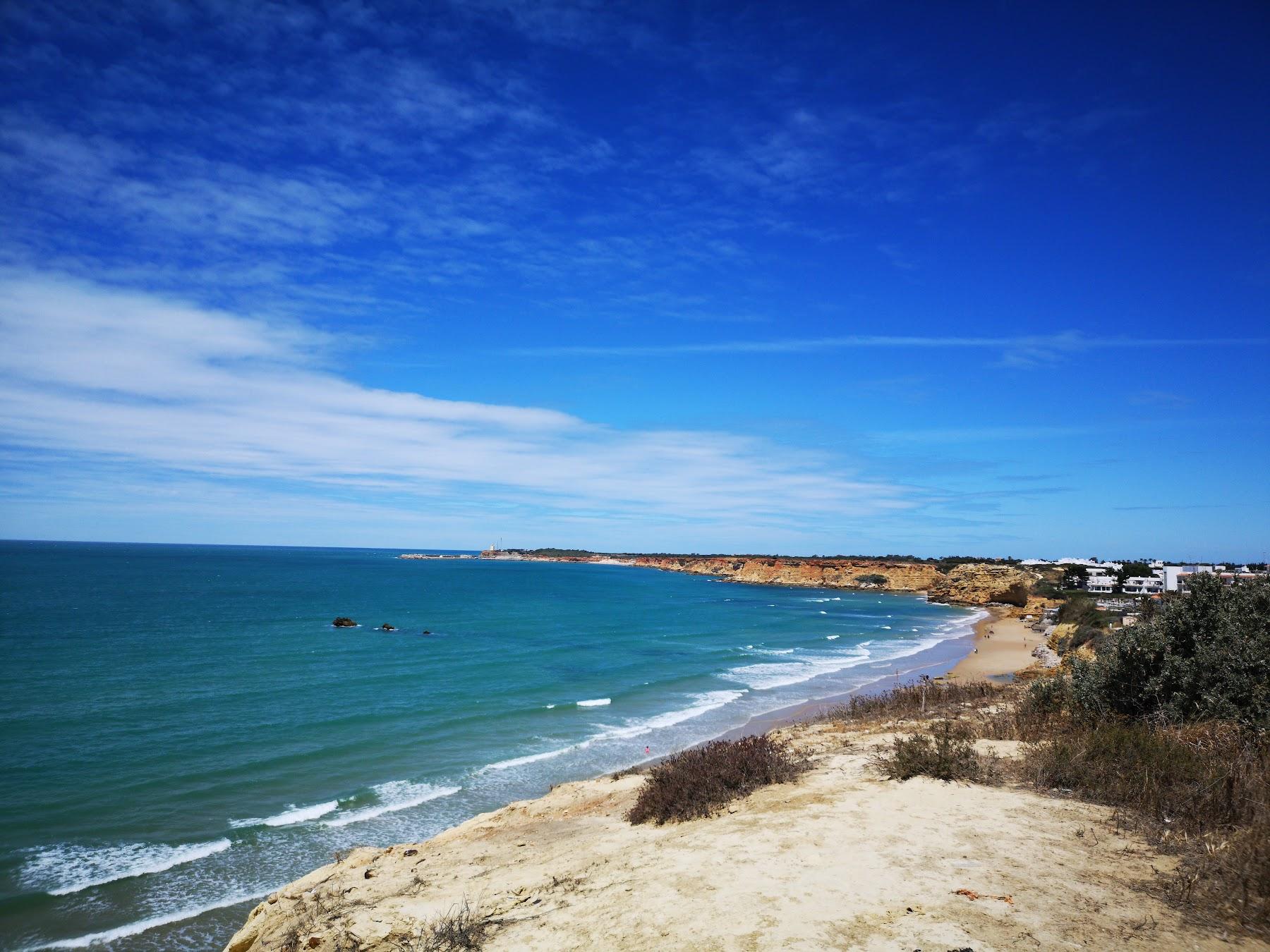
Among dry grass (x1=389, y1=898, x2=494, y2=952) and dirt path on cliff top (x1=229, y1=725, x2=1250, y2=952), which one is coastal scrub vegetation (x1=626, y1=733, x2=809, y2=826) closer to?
dirt path on cliff top (x1=229, y1=725, x2=1250, y2=952)

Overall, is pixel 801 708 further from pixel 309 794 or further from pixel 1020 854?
pixel 1020 854

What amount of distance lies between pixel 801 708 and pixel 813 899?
18.6 meters

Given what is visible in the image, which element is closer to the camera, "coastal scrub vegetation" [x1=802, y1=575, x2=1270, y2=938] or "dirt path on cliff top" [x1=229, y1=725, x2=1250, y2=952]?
"dirt path on cliff top" [x1=229, y1=725, x2=1250, y2=952]

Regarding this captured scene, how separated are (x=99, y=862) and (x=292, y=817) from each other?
3.14 meters

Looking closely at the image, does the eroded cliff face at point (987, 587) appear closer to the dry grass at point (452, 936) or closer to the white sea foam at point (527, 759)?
the white sea foam at point (527, 759)

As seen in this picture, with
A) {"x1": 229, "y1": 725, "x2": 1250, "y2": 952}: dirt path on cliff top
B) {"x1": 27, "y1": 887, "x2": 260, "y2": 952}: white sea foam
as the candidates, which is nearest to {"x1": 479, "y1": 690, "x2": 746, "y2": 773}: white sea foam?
{"x1": 27, "y1": 887, "x2": 260, "y2": 952}: white sea foam

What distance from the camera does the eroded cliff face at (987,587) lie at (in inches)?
3393

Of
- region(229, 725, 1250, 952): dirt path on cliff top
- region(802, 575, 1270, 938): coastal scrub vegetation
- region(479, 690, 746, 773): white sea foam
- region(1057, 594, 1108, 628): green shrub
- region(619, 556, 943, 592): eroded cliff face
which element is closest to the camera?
region(229, 725, 1250, 952): dirt path on cliff top

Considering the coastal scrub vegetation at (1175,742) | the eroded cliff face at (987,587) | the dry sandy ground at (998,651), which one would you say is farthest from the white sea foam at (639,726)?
the eroded cliff face at (987,587)

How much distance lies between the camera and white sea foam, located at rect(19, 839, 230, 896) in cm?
1139

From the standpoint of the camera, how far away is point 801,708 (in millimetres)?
23844

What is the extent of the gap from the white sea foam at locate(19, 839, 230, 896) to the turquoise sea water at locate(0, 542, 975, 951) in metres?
0.05

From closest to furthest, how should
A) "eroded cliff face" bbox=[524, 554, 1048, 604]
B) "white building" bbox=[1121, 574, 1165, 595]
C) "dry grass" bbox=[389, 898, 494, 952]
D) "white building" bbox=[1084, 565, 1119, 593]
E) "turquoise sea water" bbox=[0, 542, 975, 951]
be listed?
"dry grass" bbox=[389, 898, 494, 952]
"turquoise sea water" bbox=[0, 542, 975, 951]
"white building" bbox=[1121, 574, 1165, 595]
"eroded cliff face" bbox=[524, 554, 1048, 604]
"white building" bbox=[1084, 565, 1119, 593]

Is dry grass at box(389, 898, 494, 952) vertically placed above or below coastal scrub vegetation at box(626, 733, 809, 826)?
below
